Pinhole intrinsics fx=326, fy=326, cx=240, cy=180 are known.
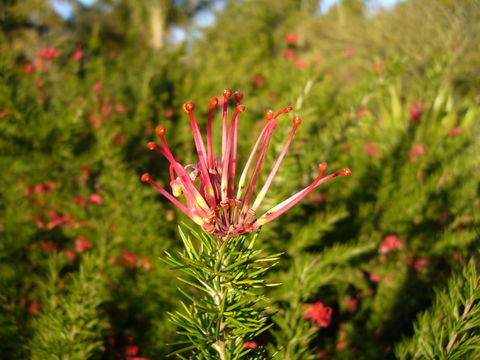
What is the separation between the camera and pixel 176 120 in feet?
6.27

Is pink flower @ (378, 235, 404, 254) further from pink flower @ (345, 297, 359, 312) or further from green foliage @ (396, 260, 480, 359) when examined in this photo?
green foliage @ (396, 260, 480, 359)

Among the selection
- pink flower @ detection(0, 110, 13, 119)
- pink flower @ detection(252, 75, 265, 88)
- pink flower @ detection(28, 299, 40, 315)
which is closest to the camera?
pink flower @ detection(28, 299, 40, 315)

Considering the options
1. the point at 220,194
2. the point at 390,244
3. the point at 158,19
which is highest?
the point at 158,19

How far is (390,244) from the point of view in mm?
1235

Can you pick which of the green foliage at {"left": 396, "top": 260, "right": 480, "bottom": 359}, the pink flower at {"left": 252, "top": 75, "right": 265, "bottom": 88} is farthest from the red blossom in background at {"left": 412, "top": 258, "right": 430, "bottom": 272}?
the pink flower at {"left": 252, "top": 75, "right": 265, "bottom": 88}

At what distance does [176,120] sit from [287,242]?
1.18 meters

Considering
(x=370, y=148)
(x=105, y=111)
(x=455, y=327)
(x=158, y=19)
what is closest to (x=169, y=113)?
(x=105, y=111)

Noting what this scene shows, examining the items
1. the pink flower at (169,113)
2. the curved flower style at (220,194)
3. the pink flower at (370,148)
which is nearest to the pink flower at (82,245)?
the pink flower at (169,113)

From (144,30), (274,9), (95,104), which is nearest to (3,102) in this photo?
(95,104)

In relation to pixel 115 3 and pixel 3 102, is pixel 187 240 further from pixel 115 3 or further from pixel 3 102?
pixel 115 3

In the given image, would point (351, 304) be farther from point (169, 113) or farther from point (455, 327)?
point (169, 113)

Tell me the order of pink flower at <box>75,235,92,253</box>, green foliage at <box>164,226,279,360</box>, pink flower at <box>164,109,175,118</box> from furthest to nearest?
1. pink flower at <box>164,109,175,118</box>
2. pink flower at <box>75,235,92,253</box>
3. green foliage at <box>164,226,279,360</box>

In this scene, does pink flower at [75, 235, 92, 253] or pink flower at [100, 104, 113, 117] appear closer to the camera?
pink flower at [75, 235, 92, 253]

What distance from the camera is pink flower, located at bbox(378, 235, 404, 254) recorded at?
123 centimetres
